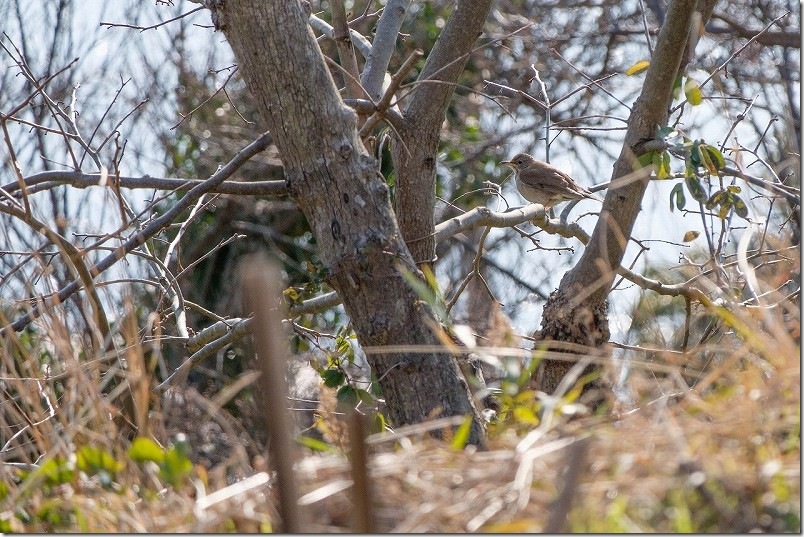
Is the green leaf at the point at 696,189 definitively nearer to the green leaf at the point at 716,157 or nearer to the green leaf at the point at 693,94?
the green leaf at the point at 716,157

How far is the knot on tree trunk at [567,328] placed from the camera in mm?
3820

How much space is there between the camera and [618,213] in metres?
3.81

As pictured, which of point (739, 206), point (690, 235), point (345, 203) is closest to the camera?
point (739, 206)

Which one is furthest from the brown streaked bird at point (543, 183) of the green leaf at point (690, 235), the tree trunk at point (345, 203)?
the tree trunk at point (345, 203)

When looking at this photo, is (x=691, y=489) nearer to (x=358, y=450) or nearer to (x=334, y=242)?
(x=358, y=450)

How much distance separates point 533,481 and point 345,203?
4.84 ft

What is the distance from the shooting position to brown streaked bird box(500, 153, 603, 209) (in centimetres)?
651

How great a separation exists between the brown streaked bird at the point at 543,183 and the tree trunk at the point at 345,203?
3.21 meters

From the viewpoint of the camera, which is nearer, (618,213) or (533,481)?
(533,481)

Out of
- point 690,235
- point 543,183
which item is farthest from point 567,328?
point 543,183

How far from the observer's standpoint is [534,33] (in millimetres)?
10172

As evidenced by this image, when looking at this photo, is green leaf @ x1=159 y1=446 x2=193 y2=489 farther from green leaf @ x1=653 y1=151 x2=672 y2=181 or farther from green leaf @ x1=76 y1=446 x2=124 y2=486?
green leaf @ x1=653 y1=151 x2=672 y2=181

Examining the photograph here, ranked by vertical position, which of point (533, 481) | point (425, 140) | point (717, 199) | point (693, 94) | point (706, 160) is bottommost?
point (533, 481)

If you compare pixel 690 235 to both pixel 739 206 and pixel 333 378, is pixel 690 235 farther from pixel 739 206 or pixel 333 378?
pixel 333 378
